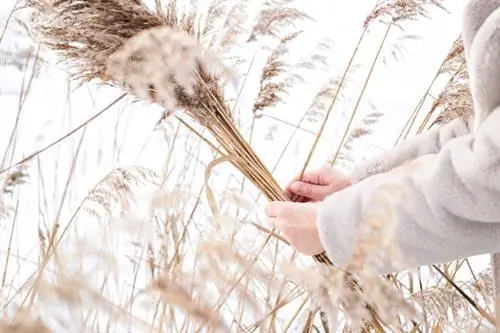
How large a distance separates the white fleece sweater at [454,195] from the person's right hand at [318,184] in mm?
188

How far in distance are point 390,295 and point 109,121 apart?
10.5 feet

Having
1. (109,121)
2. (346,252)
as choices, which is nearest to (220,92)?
(346,252)

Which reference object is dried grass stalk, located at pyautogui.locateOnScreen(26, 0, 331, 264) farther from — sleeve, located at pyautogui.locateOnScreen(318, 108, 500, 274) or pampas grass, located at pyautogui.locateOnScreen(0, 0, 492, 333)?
sleeve, located at pyautogui.locateOnScreen(318, 108, 500, 274)

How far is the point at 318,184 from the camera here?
3.80 ft

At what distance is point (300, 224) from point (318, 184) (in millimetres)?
214

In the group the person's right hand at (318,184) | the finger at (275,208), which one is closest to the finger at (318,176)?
the person's right hand at (318,184)

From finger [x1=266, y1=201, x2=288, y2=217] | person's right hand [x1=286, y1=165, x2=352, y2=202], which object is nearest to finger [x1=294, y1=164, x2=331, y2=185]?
person's right hand [x1=286, y1=165, x2=352, y2=202]

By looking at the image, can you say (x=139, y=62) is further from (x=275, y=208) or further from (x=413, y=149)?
(x=413, y=149)

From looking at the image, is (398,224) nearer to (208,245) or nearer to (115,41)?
(208,245)

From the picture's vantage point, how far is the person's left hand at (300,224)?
3.11 ft

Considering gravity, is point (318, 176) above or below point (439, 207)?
above

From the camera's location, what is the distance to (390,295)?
0.68m

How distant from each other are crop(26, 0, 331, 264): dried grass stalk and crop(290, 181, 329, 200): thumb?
0.08ft

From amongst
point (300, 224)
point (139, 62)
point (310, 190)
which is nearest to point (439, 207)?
point (300, 224)
